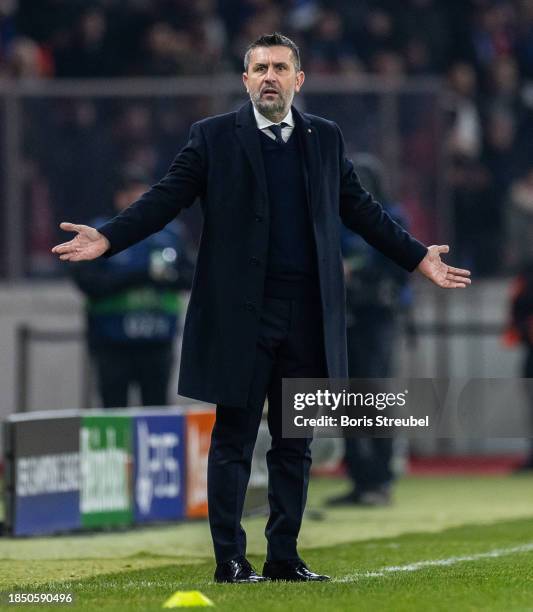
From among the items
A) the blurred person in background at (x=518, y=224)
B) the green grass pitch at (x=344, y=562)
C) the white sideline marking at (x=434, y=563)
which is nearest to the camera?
the green grass pitch at (x=344, y=562)

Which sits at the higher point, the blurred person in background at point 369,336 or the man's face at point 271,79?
the man's face at point 271,79

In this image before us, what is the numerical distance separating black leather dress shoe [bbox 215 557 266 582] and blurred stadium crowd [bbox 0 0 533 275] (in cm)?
908

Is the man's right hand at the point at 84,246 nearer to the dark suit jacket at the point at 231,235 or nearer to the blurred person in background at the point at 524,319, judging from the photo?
the dark suit jacket at the point at 231,235

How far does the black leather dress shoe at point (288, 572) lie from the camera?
7.13 m

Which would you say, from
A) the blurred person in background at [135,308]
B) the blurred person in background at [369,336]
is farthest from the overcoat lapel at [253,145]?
the blurred person in background at [135,308]

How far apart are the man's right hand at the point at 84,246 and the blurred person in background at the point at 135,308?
549 centimetres

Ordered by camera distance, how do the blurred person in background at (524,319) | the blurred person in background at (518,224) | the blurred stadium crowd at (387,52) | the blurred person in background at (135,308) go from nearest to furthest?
the blurred person in background at (135,308)
the blurred person in background at (524,319)
the blurred person in background at (518,224)
the blurred stadium crowd at (387,52)

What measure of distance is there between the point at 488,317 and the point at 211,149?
999 centimetres

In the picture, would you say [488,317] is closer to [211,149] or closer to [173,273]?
[173,273]

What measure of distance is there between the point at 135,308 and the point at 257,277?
18.6 ft

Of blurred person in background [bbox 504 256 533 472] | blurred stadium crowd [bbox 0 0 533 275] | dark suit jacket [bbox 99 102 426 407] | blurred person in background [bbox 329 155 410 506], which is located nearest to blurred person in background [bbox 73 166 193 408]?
blurred person in background [bbox 329 155 410 506]

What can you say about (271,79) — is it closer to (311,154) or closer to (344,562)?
(311,154)

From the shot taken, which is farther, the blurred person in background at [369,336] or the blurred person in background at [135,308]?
the blurred person in background at [135,308]

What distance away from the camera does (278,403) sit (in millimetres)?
7062
